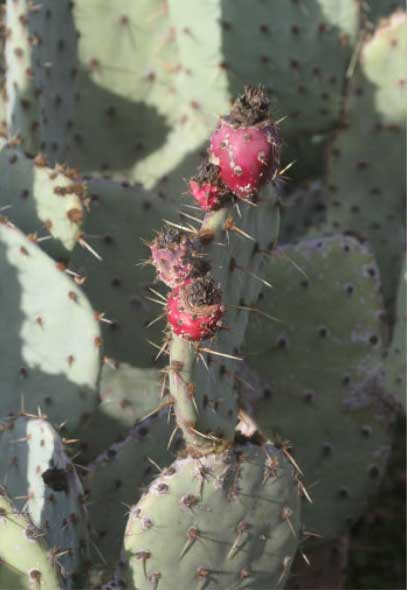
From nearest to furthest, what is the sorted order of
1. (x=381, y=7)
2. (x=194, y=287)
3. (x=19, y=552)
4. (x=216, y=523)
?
(x=194, y=287), (x=19, y=552), (x=216, y=523), (x=381, y=7)

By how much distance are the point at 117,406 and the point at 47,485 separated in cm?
59

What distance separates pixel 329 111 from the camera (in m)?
2.85

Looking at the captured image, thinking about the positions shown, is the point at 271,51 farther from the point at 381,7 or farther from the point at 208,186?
the point at 208,186

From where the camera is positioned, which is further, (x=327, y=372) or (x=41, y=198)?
(x=327, y=372)

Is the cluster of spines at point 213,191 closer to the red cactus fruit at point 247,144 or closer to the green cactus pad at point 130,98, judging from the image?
the red cactus fruit at point 247,144

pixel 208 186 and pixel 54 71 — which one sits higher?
pixel 208 186

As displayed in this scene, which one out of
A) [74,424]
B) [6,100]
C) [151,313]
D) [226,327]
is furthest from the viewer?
[6,100]

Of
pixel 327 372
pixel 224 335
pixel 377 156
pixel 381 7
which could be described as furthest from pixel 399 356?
pixel 381 7

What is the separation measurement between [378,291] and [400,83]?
0.63 m

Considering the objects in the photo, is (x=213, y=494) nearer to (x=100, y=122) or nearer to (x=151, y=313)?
(x=151, y=313)

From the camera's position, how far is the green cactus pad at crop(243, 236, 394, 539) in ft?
7.69

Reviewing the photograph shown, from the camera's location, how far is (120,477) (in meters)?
2.05

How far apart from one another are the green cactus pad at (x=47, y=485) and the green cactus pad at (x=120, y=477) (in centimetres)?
24

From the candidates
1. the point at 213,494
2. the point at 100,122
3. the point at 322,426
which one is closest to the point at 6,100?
the point at 100,122
